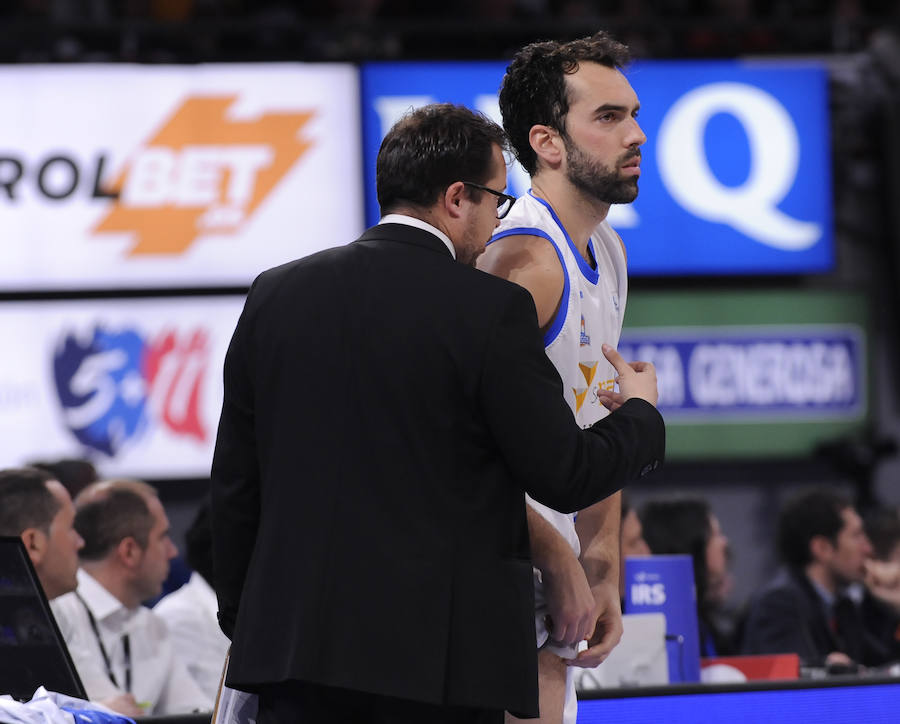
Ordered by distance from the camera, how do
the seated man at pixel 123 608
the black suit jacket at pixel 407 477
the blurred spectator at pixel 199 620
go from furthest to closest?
the blurred spectator at pixel 199 620 → the seated man at pixel 123 608 → the black suit jacket at pixel 407 477

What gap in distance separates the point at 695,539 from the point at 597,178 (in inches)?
111

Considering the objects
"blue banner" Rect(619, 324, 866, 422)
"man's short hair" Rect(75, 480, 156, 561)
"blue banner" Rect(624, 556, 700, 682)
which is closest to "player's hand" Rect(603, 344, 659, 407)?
"blue banner" Rect(624, 556, 700, 682)

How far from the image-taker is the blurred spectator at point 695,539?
509 centimetres

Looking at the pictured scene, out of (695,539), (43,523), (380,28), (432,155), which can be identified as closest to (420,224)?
(432,155)

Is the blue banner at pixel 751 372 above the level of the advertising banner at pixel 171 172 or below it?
below

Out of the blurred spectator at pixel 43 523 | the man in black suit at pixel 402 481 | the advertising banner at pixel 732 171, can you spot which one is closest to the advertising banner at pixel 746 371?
the advertising banner at pixel 732 171

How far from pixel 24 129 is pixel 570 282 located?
5594 millimetres

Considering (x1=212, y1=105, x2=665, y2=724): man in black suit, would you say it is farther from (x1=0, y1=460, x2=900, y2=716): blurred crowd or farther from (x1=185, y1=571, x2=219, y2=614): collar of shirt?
(x1=185, y1=571, x2=219, y2=614): collar of shirt

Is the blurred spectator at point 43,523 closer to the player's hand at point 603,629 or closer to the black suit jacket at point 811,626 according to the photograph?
the player's hand at point 603,629

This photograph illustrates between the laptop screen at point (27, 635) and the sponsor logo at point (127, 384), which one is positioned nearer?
the laptop screen at point (27, 635)

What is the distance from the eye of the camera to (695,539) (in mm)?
5148

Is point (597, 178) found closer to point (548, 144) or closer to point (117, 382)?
point (548, 144)

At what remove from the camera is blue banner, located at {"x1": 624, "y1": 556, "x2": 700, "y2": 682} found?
3602mm

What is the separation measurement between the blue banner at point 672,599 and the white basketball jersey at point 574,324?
44.8 inches
